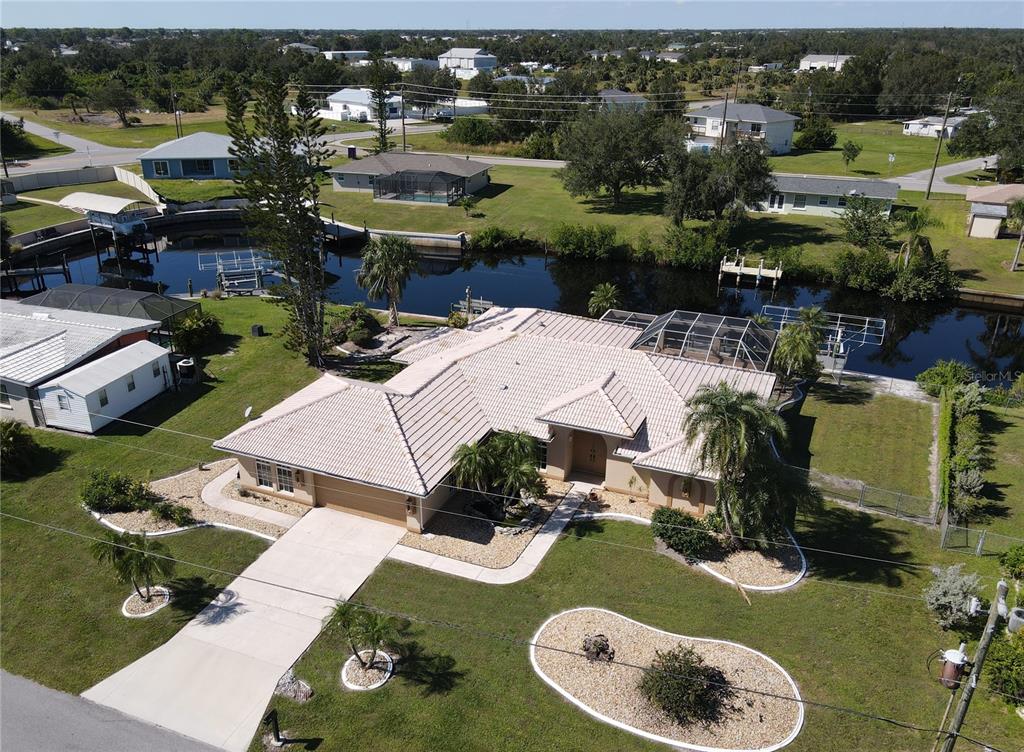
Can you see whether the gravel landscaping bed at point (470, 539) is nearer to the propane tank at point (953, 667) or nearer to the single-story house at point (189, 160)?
the propane tank at point (953, 667)

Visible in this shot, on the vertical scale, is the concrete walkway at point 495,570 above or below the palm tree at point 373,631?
below

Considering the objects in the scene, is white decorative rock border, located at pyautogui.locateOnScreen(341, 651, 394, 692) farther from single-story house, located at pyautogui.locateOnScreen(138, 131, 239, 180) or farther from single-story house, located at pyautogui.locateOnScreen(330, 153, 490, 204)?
single-story house, located at pyautogui.locateOnScreen(138, 131, 239, 180)

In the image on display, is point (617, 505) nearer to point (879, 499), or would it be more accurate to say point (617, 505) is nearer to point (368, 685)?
point (879, 499)

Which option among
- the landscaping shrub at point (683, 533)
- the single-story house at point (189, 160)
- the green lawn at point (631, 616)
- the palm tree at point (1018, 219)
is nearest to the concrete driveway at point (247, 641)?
the green lawn at point (631, 616)

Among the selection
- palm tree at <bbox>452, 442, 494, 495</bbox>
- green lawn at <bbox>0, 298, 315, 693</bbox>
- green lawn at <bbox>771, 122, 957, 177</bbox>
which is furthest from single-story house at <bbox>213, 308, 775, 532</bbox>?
green lawn at <bbox>771, 122, 957, 177</bbox>

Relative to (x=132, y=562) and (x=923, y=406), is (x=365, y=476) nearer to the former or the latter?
(x=132, y=562)

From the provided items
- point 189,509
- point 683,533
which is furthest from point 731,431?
point 189,509
